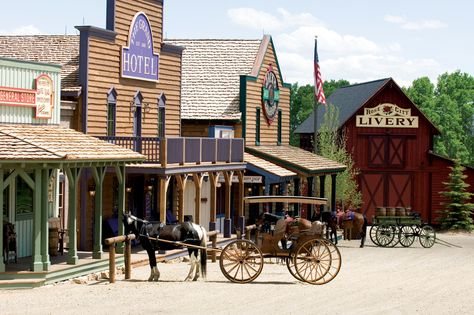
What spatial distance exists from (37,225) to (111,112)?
10.3 m

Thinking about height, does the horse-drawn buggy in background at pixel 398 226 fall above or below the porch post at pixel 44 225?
below

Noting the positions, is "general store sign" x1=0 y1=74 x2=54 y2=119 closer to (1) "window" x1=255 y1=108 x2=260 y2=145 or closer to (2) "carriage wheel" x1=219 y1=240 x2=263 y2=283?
(2) "carriage wheel" x1=219 y1=240 x2=263 y2=283

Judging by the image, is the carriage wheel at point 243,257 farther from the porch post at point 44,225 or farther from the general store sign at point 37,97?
the general store sign at point 37,97

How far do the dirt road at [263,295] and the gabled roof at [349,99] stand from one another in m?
31.5

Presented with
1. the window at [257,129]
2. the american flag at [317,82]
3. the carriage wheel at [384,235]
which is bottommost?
the carriage wheel at [384,235]

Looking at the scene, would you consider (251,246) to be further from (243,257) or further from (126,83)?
(126,83)

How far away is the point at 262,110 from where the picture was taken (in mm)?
49750

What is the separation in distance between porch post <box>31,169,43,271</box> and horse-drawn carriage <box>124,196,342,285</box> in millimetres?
2324

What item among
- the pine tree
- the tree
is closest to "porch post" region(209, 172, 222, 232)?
the tree

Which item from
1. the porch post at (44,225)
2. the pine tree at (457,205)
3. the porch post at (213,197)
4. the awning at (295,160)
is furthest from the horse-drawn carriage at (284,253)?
the pine tree at (457,205)

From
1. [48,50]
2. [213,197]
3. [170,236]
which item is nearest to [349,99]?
[213,197]

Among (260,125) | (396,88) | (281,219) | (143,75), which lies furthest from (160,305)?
(396,88)

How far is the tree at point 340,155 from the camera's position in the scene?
59812 mm

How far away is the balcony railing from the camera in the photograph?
3397 centimetres
